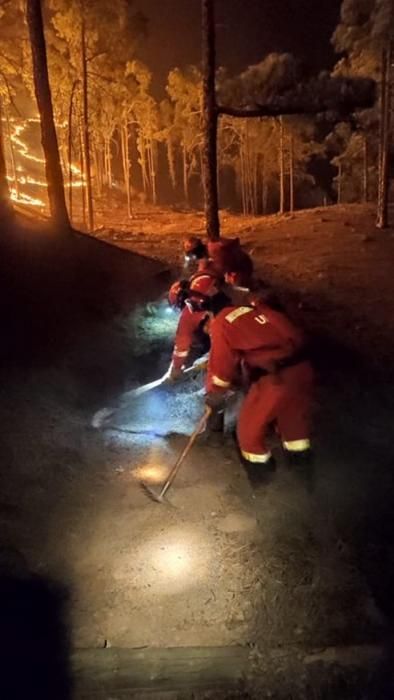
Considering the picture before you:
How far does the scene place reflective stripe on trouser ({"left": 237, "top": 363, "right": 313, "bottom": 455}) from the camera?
4.76 m

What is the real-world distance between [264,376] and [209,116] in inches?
558

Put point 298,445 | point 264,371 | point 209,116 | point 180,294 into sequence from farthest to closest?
point 209,116 < point 180,294 < point 298,445 < point 264,371

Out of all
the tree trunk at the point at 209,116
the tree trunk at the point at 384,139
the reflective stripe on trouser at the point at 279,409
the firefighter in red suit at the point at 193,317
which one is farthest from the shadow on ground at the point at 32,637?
the tree trunk at the point at 384,139

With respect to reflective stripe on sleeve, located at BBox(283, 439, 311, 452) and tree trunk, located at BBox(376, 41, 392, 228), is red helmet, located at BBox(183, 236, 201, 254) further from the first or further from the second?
tree trunk, located at BBox(376, 41, 392, 228)

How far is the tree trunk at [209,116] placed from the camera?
16641 mm

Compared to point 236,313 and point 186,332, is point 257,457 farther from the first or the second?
point 186,332

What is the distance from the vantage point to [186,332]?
6.90 meters

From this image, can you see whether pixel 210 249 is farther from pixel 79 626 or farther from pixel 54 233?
pixel 54 233

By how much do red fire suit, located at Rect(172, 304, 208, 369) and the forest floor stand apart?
78 cm

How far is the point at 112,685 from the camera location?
374cm

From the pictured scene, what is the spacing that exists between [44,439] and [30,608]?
239 centimetres

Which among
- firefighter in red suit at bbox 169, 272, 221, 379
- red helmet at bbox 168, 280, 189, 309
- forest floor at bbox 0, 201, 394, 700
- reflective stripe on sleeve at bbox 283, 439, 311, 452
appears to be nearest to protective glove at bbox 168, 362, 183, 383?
firefighter in red suit at bbox 169, 272, 221, 379

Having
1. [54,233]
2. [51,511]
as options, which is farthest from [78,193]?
[51,511]

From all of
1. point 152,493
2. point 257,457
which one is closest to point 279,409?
point 257,457
